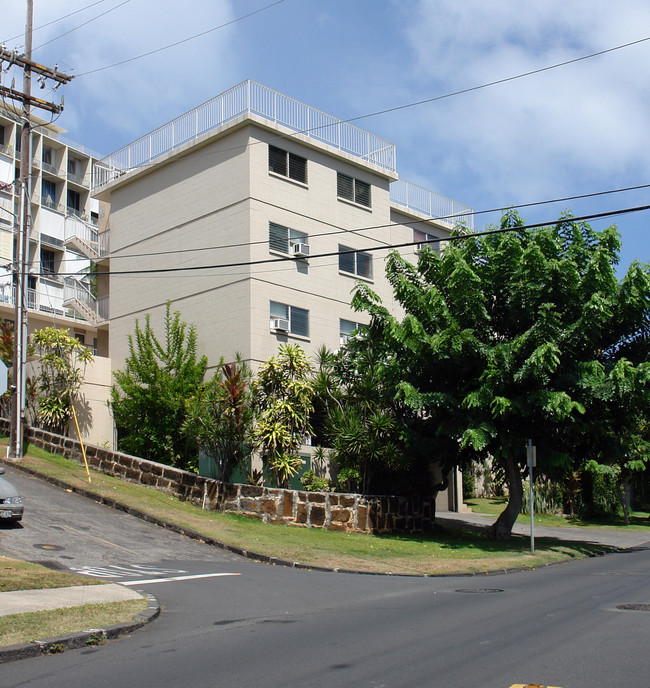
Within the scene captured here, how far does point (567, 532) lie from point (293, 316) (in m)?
12.3

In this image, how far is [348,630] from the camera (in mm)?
9195

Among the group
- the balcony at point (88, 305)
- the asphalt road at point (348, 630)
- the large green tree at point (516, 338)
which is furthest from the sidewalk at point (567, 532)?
the balcony at point (88, 305)

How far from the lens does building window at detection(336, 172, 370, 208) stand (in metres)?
31.5

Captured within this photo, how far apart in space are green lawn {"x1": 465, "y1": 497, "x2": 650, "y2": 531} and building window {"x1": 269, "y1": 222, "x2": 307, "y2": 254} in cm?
1415

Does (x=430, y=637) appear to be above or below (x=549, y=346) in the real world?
below

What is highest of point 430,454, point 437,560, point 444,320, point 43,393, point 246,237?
point 246,237

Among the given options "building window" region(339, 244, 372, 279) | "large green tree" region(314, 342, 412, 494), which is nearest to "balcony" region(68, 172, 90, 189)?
"building window" region(339, 244, 372, 279)

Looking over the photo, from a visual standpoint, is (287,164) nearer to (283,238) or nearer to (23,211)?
(283,238)

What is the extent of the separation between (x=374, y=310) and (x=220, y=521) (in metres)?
7.55

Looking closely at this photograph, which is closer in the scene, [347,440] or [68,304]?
[347,440]

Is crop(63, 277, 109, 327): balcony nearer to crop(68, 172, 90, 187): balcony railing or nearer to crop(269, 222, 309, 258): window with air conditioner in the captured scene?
crop(269, 222, 309, 258): window with air conditioner

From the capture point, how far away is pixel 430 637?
865 centimetres

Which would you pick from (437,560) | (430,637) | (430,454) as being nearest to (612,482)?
(430,454)

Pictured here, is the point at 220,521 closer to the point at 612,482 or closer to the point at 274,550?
the point at 274,550
